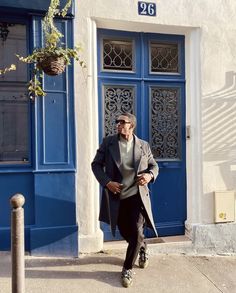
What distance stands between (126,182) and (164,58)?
2180 millimetres

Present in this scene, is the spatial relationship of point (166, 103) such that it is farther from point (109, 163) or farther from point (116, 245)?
point (116, 245)

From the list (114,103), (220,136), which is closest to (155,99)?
(114,103)

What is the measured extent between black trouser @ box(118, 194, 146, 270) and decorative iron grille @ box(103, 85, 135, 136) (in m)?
1.31

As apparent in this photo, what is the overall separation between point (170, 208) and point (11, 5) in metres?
3.30

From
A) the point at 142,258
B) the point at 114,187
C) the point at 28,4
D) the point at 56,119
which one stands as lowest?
the point at 142,258

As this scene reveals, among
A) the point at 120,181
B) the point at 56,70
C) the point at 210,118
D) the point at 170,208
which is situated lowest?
the point at 170,208

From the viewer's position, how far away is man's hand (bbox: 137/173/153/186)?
3793mm

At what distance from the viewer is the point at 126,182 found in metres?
3.91

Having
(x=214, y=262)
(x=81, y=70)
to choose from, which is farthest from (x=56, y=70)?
(x=214, y=262)

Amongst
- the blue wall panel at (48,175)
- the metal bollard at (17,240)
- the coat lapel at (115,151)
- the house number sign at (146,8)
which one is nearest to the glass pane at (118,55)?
the house number sign at (146,8)

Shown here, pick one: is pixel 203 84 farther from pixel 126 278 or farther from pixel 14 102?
pixel 126 278

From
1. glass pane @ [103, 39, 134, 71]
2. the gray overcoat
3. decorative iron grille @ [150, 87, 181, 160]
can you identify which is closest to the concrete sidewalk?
the gray overcoat

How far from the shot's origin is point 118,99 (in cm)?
502

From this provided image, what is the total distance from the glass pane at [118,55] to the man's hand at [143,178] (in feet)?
6.00
